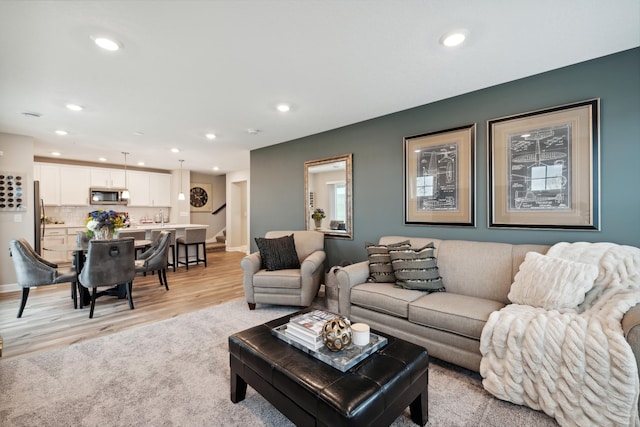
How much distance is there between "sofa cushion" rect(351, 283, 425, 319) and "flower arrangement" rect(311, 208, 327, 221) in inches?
68.7

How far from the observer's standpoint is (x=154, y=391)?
1932 mm

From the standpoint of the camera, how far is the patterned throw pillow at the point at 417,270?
8.45ft

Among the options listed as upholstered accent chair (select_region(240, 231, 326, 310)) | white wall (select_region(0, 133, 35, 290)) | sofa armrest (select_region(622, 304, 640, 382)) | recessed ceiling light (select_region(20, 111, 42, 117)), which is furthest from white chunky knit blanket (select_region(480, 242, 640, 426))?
white wall (select_region(0, 133, 35, 290))

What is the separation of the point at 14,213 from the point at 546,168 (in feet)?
23.3

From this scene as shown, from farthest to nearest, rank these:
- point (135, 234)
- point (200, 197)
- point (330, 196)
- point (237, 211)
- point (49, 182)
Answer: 1. point (200, 197)
2. point (237, 211)
3. point (49, 182)
4. point (135, 234)
5. point (330, 196)

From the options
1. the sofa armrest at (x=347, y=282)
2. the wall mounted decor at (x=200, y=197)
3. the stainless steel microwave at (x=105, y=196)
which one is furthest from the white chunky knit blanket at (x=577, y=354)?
the wall mounted decor at (x=200, y=197)

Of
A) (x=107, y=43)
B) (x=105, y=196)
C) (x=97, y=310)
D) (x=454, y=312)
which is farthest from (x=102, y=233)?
(x=454, y=312)

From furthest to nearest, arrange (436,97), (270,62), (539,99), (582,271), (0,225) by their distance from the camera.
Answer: (0,225)
(436,97)
(539,99)
(270,62)
(582,271)

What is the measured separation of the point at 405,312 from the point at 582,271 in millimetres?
1240

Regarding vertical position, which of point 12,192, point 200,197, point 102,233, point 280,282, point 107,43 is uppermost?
point 107,43

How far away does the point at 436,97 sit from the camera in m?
3.04

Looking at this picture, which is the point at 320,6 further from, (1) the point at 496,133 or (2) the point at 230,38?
(1) the point at 496,133

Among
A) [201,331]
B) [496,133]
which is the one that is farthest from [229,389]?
[496,133]

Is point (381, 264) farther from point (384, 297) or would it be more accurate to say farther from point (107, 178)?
point (107, 178)
